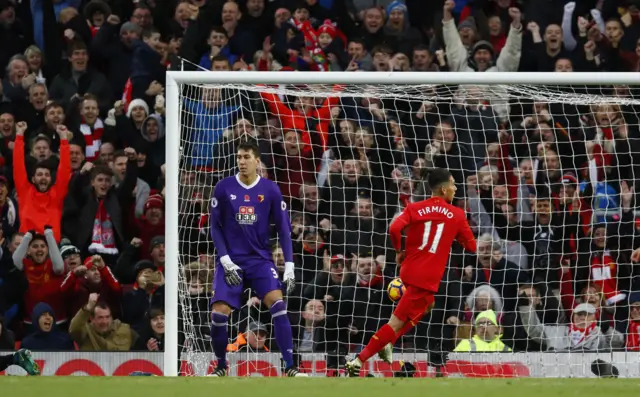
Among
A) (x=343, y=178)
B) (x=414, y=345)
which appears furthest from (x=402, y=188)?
(x=414, y=345)

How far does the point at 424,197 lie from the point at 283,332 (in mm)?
3165

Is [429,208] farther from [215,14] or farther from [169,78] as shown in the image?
[215,14]

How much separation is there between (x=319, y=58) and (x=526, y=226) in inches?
135

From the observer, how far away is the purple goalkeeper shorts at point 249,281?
1084 cm

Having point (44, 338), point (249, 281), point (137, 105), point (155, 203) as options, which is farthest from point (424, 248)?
point (137, 105)

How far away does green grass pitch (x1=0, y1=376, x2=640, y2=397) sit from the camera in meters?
8.24

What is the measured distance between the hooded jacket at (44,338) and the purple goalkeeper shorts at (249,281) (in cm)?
257

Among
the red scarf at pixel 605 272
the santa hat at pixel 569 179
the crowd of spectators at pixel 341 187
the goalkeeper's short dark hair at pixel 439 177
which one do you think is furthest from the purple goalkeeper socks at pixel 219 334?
the santa hat at pixel 569 179

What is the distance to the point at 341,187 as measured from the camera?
43.6ft

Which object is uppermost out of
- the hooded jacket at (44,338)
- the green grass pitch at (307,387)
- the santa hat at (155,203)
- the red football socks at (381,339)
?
the santa hat at (155,203)

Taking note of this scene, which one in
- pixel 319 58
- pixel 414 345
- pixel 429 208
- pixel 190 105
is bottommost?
pixel 414 345

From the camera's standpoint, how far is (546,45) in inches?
602

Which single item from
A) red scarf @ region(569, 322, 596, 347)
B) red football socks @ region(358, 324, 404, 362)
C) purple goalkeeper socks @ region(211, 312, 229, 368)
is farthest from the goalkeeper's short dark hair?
red scarf @ region(569, 322, 596, 347)

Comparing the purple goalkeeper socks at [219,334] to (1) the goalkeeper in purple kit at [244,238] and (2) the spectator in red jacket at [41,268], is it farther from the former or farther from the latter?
(2) the spectator in red jacket at [41,268]
